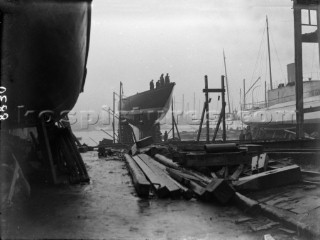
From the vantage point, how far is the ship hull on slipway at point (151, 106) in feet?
102

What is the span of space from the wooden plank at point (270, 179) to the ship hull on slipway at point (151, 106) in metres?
24.8

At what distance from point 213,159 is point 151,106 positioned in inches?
1006

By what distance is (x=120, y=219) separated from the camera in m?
4.36

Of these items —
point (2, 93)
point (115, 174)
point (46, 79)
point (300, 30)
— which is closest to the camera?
point (2, 93)

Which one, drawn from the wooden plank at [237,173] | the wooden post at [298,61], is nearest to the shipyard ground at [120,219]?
the wooden plank at [237,173]

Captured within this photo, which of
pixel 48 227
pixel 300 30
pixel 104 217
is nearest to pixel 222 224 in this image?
pixel 104 217

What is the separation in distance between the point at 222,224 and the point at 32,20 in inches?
152

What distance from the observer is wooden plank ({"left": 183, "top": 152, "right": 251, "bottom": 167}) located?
696 centimetres

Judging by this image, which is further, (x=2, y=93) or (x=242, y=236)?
(x=2, y=93)

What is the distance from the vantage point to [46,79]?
5.46m

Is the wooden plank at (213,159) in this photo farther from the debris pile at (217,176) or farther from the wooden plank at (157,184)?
the wooden plank at (157,184)

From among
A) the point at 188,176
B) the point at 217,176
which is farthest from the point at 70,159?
the point at 217,176

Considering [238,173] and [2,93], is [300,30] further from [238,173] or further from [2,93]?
[2,93]

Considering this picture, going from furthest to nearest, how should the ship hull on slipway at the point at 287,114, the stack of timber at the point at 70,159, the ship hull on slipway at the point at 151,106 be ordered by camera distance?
the ship hull on slipway at the point at 151,106 < the ship hull on slipway at the point at 287,114 < the stack of timber at the point at 70,159
